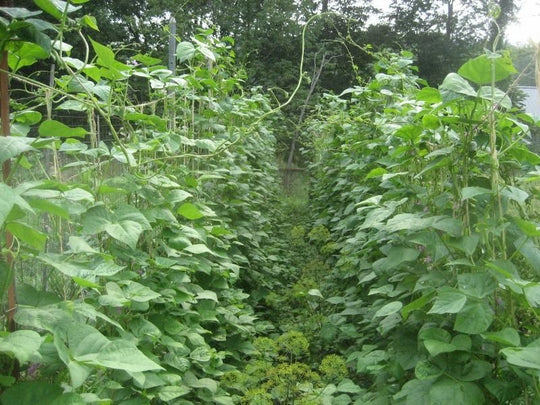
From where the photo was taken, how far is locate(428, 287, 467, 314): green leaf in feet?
4.78

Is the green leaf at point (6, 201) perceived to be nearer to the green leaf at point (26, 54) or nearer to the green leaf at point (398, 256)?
the green leaf at point (26, 54)

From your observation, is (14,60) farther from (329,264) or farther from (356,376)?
(329,264)

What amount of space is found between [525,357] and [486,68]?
81cm

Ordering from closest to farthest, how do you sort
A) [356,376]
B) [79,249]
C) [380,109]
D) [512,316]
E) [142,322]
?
1. [79,249]
2. [512,316]
3. [142,322]
4. [356,376]
5. [380,109]

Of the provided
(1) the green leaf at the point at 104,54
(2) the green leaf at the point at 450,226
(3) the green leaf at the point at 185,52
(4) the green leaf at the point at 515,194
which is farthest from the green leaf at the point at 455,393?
(3) the green leaf at the point at 185,52

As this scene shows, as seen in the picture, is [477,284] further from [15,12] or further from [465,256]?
[15,12]

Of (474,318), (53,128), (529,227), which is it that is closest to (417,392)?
(474,318)

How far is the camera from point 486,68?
1623 millimetres

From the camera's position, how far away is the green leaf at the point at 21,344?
0.89 metres

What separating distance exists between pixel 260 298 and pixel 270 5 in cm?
1280

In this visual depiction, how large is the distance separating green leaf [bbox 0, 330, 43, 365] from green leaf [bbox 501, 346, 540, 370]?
97 centimetres

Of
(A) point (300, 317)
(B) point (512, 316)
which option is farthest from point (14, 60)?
(A) point (300, 317)

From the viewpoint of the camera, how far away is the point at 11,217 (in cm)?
99

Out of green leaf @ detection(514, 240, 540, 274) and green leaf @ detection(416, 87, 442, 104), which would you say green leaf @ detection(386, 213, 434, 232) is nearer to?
green leaf @ detection(514, 240, 540, 274)
